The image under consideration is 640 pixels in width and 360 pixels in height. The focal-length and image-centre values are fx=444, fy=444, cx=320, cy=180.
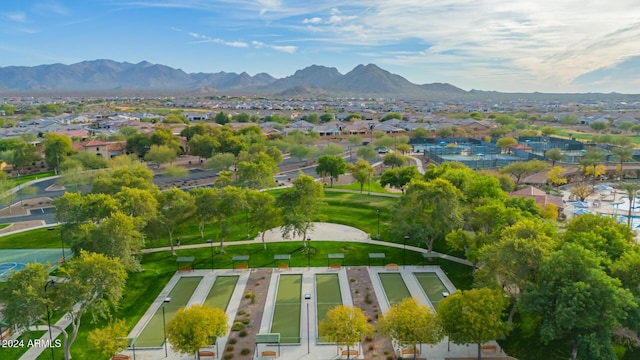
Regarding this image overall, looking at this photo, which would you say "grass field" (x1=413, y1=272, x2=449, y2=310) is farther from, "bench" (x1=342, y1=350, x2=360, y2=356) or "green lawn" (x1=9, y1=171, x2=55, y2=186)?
Answer: "green lawn" (x1=9, y1=171, x2=55, y2=186)

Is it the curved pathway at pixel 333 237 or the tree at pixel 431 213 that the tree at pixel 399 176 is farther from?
the tree at pixel 431 213

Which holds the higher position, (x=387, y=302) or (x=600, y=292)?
(x=600, y=292)

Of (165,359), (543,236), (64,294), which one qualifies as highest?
(543,236)

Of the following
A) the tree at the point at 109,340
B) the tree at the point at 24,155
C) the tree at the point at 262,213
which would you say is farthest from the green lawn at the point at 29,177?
the tree at the point at 109,340

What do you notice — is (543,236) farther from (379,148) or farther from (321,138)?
(321,138)

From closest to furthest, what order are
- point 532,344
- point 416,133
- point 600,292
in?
point 600,292 → point 532,344 → point 416,133

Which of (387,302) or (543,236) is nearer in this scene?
(543,236)

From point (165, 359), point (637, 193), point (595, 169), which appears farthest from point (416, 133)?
point (165, 359)
